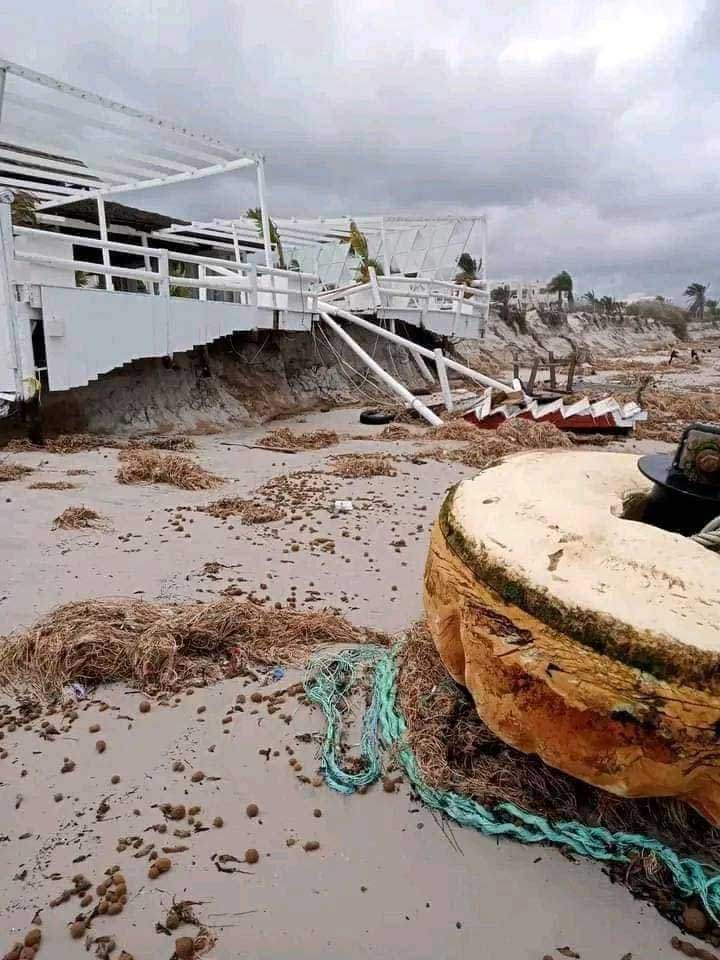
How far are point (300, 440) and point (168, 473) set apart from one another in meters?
3.49

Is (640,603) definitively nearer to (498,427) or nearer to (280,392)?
(498,427)

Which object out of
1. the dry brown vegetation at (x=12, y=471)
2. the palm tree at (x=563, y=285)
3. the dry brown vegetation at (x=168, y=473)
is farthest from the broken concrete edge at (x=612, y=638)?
the palm tree at (x=563, y=285)

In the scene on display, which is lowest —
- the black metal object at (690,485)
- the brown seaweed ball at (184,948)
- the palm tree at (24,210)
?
the brown seaweed ball at (184,948)

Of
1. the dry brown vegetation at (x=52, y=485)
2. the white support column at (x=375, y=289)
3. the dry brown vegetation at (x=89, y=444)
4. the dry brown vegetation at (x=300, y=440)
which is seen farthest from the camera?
the white support column at (x=375, y=289)

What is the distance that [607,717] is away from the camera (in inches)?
70.4

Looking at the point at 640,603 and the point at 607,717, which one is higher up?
the point at 640,603

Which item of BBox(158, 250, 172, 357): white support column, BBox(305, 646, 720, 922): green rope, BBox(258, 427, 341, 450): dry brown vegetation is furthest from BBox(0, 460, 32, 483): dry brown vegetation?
BBox(305, 646, 720, 922): green rope

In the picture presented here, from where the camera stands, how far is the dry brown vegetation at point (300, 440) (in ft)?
31.7

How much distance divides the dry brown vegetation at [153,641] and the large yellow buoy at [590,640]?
1328 millimetres

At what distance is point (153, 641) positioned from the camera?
3252mm

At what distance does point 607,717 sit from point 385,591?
2.55 m

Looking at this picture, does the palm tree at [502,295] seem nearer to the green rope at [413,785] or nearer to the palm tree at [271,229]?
the palm tree at [271,229]

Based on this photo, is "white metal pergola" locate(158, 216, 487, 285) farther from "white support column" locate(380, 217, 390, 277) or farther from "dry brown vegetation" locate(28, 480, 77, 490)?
"dry brown vegetation" locate(28, 480, 77, 490)

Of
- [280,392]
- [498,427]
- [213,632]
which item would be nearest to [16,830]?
[213,632]
